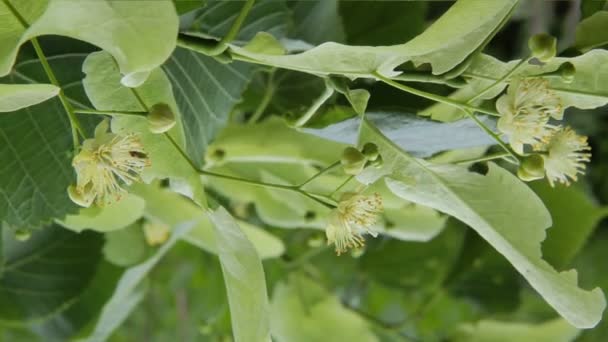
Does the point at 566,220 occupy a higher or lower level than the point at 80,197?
lower

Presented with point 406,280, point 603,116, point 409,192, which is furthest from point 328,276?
point 603,116

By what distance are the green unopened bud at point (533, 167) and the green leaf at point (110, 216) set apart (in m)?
0.20

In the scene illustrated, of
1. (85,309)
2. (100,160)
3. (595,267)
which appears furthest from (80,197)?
(595,267)

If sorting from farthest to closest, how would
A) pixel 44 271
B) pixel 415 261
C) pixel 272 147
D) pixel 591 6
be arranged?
pixel 415 261, pixel 44 271, pixel 272 147, pixel 591 6

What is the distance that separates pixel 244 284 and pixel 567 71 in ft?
0.52

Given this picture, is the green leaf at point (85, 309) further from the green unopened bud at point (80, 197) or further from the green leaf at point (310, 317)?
the green unopened bud at point (80, 197)

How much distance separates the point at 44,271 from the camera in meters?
0.55

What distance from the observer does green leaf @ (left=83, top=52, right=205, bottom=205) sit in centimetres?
29

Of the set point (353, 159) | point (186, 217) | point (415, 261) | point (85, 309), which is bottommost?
point (415, 261)

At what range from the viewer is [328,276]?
0.72 metres

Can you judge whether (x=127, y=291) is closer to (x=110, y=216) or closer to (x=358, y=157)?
(x=110, y=216)

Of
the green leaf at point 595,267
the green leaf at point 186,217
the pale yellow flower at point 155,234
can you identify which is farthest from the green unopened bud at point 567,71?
the green leaf at point 595,267

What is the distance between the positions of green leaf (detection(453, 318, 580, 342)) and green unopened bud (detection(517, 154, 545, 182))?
0.96 feet

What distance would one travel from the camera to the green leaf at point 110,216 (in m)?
0.40
